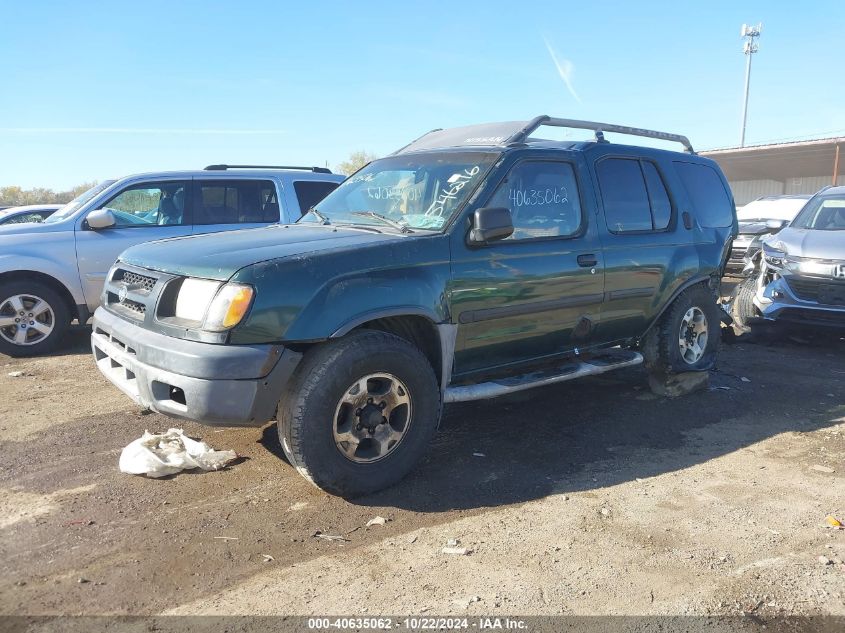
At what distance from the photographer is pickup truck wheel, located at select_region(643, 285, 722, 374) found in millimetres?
5617

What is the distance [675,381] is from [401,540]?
336 centimetres

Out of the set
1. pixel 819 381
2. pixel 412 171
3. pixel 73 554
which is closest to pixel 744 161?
pixel 819 381

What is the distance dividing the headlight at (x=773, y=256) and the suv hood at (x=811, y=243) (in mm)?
48

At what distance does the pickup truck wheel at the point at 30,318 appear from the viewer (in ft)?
22.4

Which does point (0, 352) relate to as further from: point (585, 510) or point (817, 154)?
point (817, 154)

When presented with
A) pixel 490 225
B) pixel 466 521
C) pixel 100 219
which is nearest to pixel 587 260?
pixel 490 225

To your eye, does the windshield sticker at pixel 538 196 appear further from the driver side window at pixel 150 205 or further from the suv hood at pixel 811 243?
the driver side window at pixel 150 205

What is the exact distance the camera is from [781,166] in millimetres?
30344

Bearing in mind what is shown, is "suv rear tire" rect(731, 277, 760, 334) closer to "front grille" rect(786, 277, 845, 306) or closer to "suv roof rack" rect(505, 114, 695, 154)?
"front grille" rect(786, 277, 845, 306)

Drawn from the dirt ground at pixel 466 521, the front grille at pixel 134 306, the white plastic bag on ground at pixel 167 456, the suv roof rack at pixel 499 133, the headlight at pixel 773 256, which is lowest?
the dirt ground at pixel 466 521

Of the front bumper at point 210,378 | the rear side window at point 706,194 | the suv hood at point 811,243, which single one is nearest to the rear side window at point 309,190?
the rear side window at point 706,194

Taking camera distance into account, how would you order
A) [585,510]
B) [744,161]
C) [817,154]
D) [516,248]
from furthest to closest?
1. [744,161]
2. [817,154]
3. [516,248]
4. [585,510]

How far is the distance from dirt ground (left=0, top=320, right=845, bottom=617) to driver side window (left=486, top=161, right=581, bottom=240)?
4.72ft

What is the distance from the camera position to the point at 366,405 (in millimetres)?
3721
